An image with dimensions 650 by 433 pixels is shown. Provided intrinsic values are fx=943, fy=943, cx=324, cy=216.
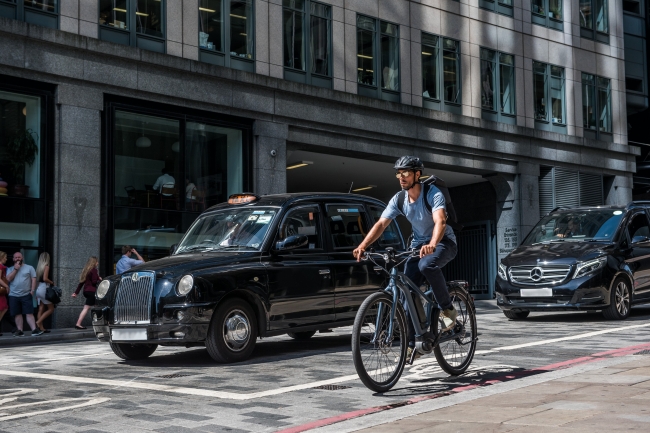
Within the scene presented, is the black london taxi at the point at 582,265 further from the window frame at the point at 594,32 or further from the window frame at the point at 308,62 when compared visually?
the window frame at the point at 594,32

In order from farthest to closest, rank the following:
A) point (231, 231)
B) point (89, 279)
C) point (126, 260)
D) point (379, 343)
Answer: point (126, 260), point (89, 279), point (231, 231), point (379, 343)

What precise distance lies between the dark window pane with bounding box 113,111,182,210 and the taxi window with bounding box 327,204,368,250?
10.8 m

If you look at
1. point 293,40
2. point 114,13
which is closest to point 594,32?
point 293,40

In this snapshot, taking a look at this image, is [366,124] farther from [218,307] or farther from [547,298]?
[218,307]

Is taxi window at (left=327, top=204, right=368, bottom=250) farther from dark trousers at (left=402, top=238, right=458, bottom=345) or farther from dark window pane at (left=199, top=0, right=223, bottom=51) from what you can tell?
dark window pane at (left=199, top=0, right=223, bottom=51)

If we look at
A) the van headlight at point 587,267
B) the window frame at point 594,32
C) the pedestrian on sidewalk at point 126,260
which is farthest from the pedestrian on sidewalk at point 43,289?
the window frame at point 594,32

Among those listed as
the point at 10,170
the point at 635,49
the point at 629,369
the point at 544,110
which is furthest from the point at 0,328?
the point at 635,49

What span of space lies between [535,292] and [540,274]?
0.95 ft

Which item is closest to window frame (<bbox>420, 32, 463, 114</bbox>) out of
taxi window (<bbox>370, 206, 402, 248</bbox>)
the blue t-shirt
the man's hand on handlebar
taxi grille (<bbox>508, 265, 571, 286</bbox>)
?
taxi grille (<bbox>508, 265, 571, 286</bbox>)

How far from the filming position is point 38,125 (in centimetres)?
2031

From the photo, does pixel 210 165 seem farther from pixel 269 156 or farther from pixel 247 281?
pixel 247 281

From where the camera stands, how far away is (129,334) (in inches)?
388

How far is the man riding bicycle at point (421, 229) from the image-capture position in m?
7.70

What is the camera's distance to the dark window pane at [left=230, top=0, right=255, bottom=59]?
24.2 metres
